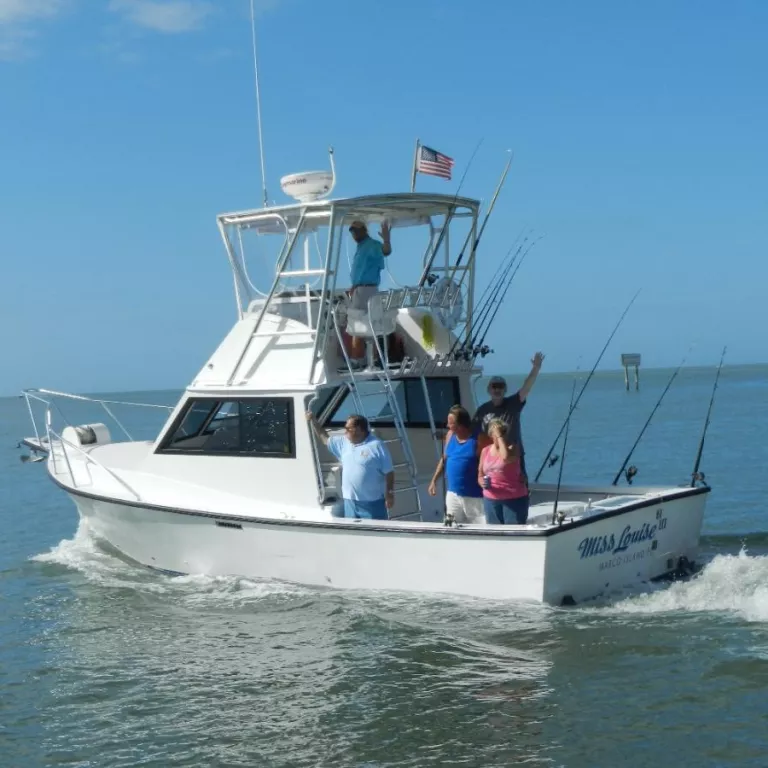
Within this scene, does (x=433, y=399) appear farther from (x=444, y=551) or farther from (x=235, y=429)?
(x=444, y=551)

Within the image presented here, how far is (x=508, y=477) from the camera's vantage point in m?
8.00

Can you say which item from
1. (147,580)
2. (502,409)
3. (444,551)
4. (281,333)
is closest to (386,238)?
(281,333)

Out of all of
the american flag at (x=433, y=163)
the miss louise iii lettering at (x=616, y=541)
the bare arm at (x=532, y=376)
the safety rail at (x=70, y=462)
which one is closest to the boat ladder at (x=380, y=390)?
the bare arm at (x=532, y=376)

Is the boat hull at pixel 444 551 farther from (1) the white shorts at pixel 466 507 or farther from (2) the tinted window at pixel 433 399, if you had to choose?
(2) the tinted window at pixel 433 399

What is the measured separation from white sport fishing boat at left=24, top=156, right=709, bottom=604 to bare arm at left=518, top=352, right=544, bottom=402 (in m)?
0.82

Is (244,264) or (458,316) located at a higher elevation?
(244,264)

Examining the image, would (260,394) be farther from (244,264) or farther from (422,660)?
(422,660)

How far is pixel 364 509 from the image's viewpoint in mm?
8477

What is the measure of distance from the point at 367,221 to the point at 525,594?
3.91m

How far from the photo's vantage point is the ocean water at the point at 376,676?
19.9 ft

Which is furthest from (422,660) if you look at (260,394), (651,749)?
(260,394)

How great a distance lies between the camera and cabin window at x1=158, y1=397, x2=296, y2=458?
9016mm

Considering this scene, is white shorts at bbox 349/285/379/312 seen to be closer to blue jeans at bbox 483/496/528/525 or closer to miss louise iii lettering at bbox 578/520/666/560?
blue jeans at bbox 483/496/528/525

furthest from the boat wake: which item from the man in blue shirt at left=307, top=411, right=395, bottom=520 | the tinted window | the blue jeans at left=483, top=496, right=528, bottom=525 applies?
the tinted window
